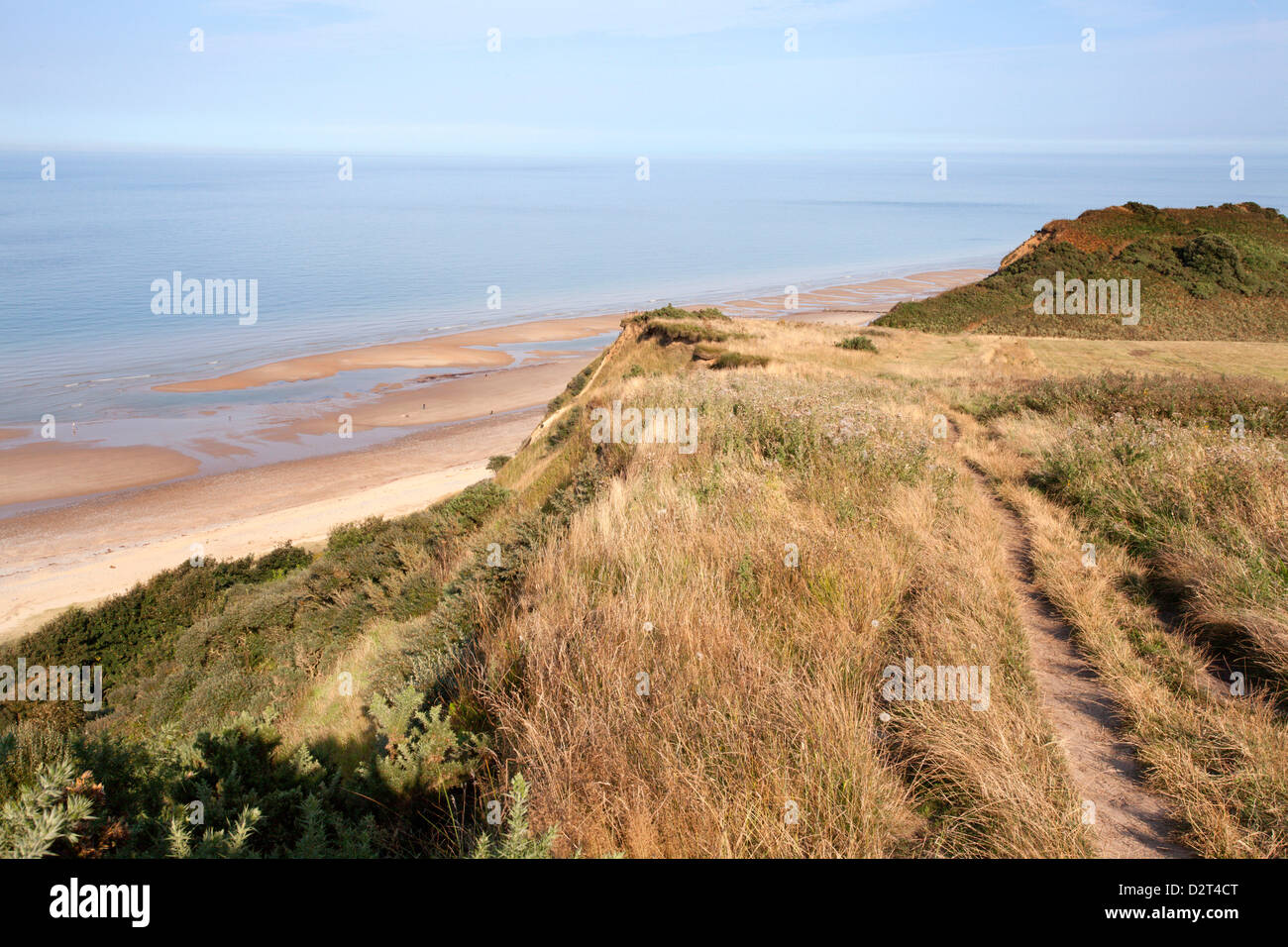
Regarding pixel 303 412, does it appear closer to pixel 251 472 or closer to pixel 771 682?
pixel 251 472

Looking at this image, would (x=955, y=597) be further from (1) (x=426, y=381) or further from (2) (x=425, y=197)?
(2) (x=425, y=197)

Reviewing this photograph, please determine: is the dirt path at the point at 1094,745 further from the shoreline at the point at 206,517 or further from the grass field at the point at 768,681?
the shoreline at the point at 206,517

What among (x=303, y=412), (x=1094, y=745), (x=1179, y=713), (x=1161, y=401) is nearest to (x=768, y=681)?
(x=1094, y=745)

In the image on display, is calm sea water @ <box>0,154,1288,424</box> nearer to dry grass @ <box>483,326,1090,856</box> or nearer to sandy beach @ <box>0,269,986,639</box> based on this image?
sandy beach @ <box>0,269,986,639</box>

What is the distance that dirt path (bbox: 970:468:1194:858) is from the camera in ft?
9.20

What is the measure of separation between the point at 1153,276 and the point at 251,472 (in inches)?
1848

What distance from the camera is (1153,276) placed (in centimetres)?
3950

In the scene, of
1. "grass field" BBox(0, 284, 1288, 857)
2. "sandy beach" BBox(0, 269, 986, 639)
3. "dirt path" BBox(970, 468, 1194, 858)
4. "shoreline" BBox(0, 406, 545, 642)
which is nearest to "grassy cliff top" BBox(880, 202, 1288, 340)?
"sandy beach" BBox(0, 269, 986, 639)

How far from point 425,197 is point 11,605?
185061 mm

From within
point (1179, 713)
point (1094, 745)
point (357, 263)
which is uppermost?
point (357, 263)

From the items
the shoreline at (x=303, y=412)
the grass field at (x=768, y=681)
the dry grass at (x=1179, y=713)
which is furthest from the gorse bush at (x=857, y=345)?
the dry grass at (x=1179, y=713)

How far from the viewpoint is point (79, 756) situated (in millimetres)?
2973

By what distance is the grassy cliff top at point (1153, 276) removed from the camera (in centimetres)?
3556

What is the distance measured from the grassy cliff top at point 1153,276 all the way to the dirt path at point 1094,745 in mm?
35326
